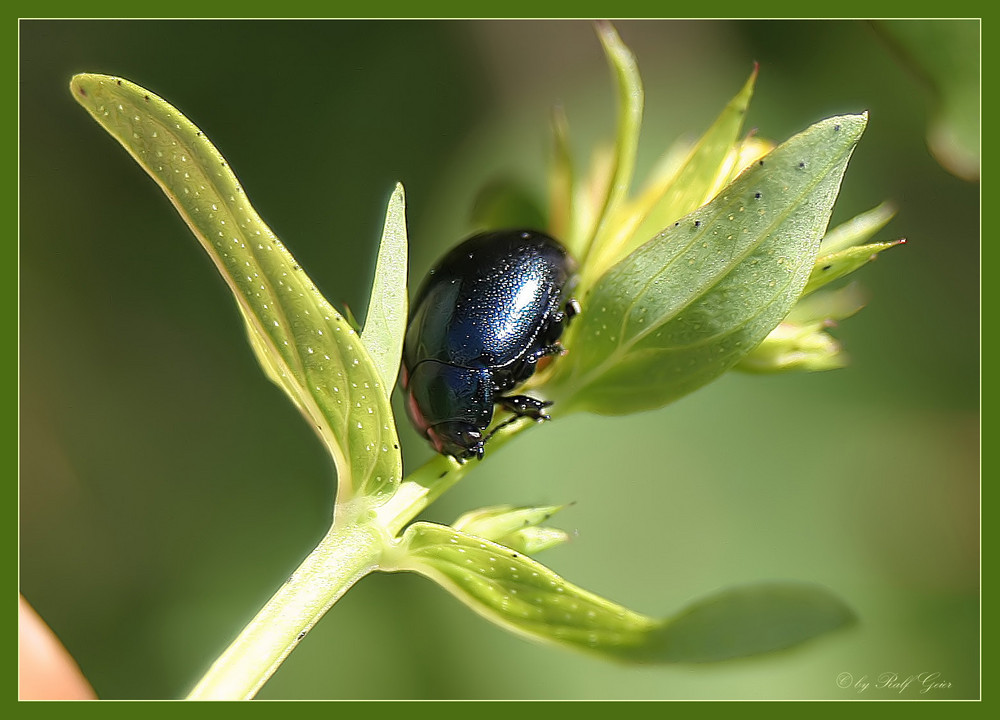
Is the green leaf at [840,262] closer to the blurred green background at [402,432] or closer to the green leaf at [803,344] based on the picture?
the green leaf at [803,344]

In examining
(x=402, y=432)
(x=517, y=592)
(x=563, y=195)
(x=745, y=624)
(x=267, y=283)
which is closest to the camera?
(x=267, y=283)

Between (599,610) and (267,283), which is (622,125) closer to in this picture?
(267,283)

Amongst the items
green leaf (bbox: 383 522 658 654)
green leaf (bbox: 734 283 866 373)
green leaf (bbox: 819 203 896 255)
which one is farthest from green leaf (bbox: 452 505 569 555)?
green leaf (bbox: 819 203 896 255)

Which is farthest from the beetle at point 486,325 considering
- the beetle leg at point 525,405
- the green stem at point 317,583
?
the green stem at point 317,583

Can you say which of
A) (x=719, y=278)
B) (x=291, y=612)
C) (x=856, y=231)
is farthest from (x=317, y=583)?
(x=856, y=231)

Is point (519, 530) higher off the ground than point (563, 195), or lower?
lower
